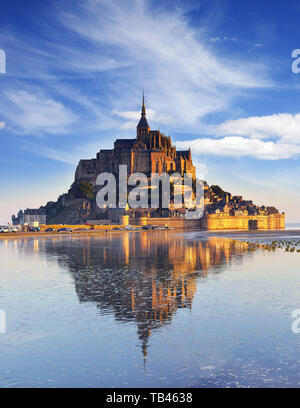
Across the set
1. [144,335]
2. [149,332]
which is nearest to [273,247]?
[149,332]

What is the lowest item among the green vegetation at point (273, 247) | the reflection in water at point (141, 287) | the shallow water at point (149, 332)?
the green vegetation at point (273, 247)

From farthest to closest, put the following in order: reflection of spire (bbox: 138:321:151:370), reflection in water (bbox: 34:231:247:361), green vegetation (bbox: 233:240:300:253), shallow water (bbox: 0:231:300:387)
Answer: green vegetation (bbox: 233:240:300:253), reflection in water (bbox: 34:231:247:361), reflection of spire (bbox: 138:321:151:370), shallow water (bbox: 0:231:300:387)

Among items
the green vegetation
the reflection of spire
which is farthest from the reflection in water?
the green vegetation

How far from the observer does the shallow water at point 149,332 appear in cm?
1159

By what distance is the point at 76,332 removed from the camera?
1570 cm

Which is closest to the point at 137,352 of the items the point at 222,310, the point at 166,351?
the point at 166,351

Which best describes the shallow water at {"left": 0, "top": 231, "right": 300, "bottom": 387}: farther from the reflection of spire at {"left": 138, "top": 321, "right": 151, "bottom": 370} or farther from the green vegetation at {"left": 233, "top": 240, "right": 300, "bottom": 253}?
the green vegetation at {"left": 233, "top": 240, "right": 300, "bottom": 253}

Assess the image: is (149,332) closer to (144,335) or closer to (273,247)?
(144,335)

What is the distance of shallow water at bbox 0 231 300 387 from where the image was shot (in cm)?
1159

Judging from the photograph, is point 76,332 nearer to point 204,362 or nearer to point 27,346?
point 27,346

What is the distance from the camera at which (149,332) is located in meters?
15.5

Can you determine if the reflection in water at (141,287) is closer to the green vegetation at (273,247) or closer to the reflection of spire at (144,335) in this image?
the reflection of spire at (144,335)

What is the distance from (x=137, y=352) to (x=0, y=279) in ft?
62.0

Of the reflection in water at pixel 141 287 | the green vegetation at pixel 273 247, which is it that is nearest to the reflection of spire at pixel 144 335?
the reflection in water at pixel 141 287
